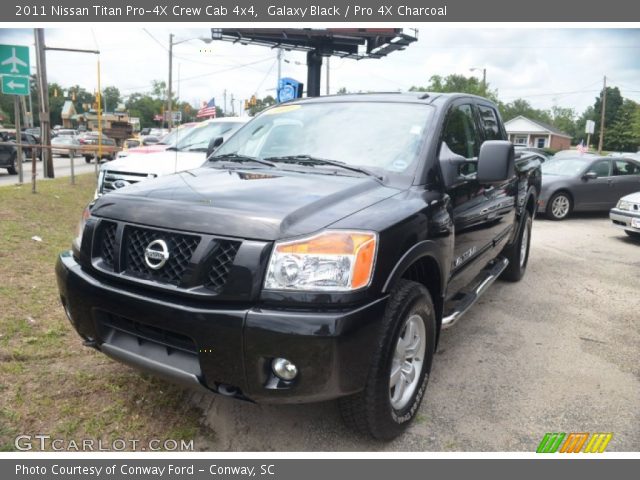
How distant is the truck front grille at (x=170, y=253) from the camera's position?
2.26 meters

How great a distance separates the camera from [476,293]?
389 cm

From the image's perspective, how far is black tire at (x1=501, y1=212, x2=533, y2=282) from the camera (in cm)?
559

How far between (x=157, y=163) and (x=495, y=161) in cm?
518

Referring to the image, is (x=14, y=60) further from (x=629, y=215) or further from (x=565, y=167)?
(x=565, y=167)

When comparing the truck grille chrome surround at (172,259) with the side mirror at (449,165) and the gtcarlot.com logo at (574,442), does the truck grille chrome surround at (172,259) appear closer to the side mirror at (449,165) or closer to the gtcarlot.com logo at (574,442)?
the side mirror at (449,165)

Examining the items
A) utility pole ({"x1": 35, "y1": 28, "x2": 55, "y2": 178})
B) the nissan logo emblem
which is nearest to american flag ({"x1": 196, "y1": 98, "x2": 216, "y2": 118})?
utility pole ({"x1": 35, "y1": 28, "x2": 55, "y2": 178})

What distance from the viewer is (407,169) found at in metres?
Answer: 2.99

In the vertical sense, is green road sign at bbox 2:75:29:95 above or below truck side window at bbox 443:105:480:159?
above

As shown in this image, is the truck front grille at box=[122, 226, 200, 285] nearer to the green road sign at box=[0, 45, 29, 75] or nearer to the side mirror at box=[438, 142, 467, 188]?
the side mirror at box=[438, 142, 467, 188]

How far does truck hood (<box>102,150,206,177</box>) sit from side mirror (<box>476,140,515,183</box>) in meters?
4.41

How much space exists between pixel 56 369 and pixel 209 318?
1749 mm

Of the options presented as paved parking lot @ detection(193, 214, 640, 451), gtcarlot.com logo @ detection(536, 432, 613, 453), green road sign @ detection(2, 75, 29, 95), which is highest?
green road sign @ detection(2, 75, 29, 95)

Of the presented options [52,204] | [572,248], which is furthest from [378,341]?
[52,204]

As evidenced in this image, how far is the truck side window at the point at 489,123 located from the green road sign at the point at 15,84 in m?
8.39
